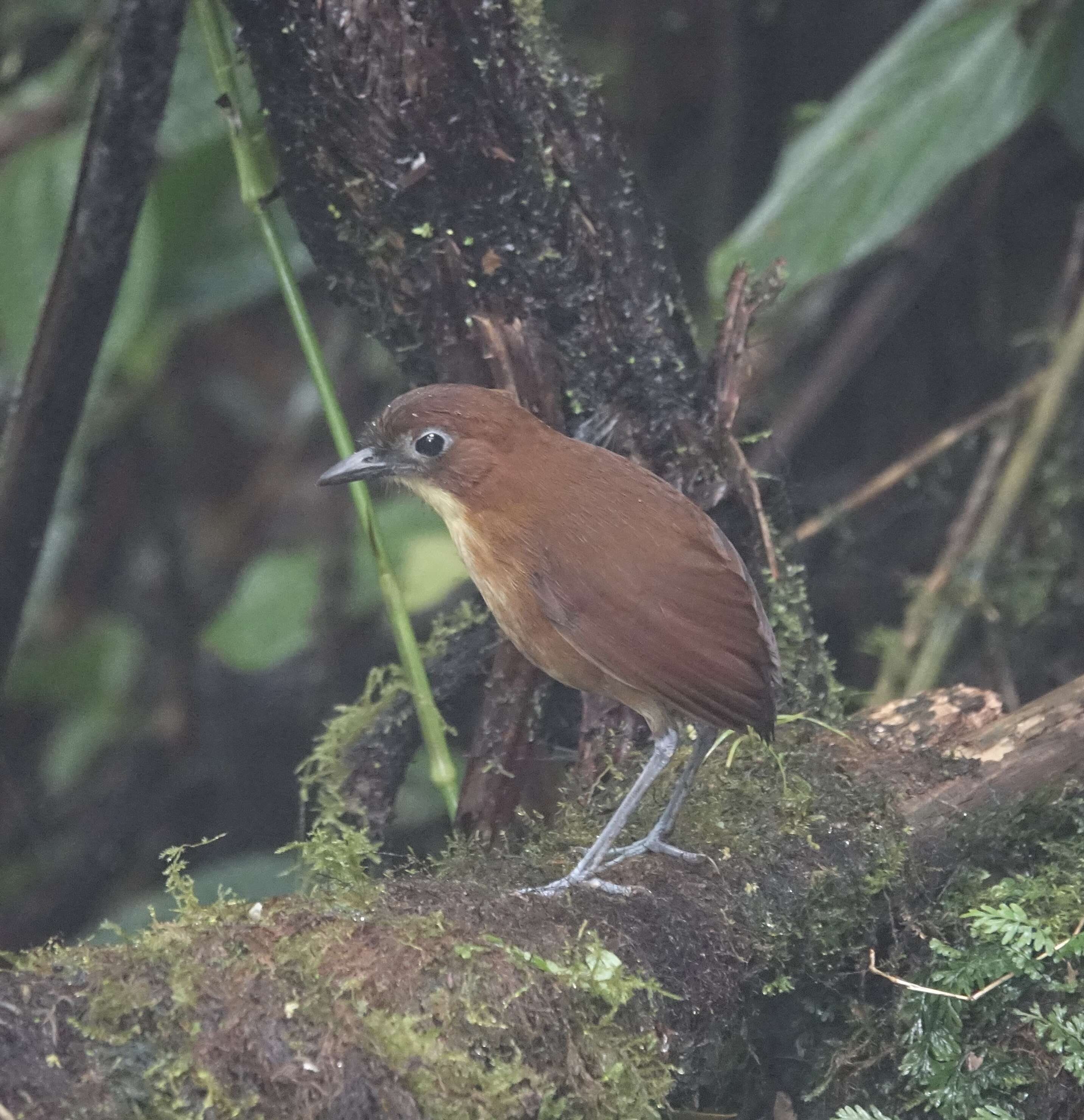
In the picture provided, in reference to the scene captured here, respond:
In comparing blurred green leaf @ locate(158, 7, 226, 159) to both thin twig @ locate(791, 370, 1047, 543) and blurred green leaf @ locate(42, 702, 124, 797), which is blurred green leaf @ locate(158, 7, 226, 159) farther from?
blurred green leaf @ locate(42, 702, 124, 797)

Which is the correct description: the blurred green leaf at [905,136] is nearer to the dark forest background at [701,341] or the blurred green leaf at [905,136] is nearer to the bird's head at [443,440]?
the dark forest background at [701,341]

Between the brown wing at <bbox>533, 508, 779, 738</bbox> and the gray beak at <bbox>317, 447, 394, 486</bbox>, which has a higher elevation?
the gray beak at <bbox>317, 447, 394, 486</bbox>

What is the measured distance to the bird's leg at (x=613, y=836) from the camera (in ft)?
6.04

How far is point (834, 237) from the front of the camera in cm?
282

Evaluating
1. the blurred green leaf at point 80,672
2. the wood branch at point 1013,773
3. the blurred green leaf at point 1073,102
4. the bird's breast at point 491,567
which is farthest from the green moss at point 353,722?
the blurred green leaf at point 80,672

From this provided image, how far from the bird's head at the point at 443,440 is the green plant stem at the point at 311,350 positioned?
17cm

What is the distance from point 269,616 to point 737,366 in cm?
178

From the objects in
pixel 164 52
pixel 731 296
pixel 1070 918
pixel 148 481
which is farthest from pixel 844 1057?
pixel 148 481

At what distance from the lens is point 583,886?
1.85m

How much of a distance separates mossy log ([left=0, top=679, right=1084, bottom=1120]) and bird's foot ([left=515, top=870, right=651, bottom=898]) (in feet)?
0.06

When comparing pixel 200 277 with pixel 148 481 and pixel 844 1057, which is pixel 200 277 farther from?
pixel 844 1057

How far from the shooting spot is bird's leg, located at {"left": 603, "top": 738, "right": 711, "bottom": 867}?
6.43 feet

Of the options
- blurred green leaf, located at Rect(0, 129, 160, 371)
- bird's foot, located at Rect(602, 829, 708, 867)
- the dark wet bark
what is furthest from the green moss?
blurred green leaf, located at Rect(0, 129, 160, 371)

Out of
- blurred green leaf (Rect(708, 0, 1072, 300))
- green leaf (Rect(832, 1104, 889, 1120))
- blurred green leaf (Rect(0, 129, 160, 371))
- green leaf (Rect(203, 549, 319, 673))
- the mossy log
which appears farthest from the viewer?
green leaf (Rect(203, 549, 319, 673))
